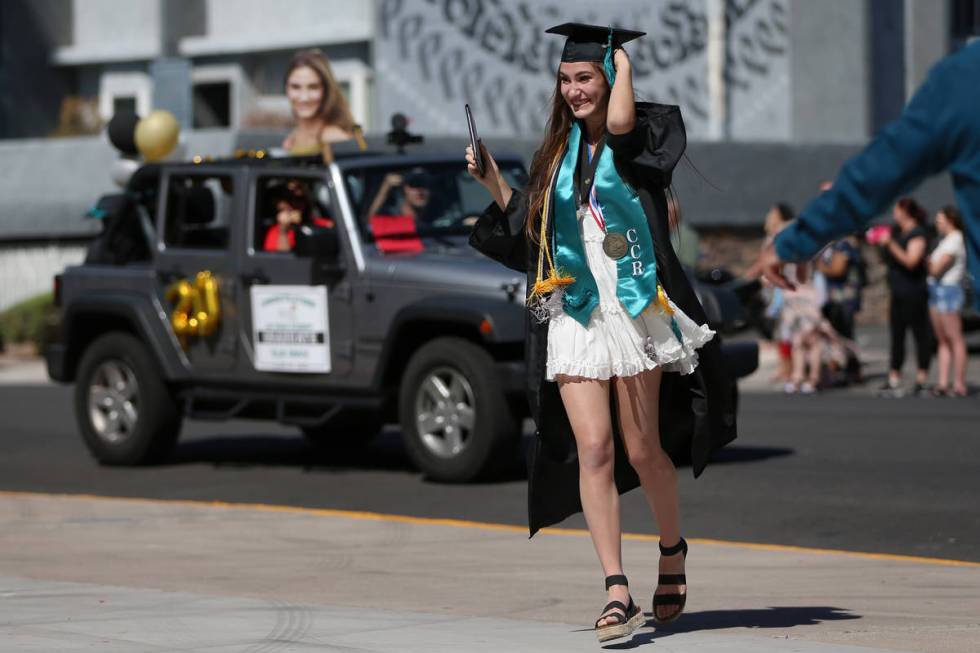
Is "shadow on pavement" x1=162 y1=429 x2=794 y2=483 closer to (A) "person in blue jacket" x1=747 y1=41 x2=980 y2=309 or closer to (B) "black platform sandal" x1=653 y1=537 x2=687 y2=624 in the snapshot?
(B) "black platform sandal" x1=653 y1=537 x2=687 y2=624

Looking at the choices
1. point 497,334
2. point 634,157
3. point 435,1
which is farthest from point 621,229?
point 435,1

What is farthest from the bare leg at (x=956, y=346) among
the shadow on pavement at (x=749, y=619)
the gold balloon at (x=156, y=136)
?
the shadow on pavement at (x=749, y=619)

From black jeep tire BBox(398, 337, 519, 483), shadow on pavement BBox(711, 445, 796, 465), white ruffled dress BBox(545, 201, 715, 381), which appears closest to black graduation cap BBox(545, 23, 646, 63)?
white ruffled dress BBox(545, 201, 715, 381)

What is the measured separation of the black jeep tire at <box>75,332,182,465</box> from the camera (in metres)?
12.7

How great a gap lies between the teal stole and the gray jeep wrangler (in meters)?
4.52

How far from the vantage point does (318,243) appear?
38.4 ft

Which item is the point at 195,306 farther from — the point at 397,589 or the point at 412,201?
the point at 397,589

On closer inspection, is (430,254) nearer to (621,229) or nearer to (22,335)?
(621,229)

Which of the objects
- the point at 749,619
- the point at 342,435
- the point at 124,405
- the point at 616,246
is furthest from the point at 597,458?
the point at 342,435

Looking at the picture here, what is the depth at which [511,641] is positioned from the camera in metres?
6.27

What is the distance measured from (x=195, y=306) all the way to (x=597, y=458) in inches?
255

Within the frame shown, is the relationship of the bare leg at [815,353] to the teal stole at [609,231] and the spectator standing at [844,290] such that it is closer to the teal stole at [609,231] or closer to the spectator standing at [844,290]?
the spectator standing at [844,290]

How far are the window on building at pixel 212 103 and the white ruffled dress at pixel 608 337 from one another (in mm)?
26865

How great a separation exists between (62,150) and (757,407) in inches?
559
